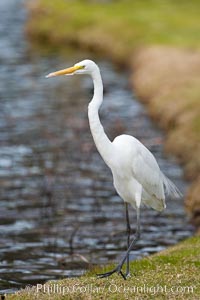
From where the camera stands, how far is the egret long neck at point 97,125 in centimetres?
1175

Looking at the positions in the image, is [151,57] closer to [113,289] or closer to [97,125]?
[97,125]

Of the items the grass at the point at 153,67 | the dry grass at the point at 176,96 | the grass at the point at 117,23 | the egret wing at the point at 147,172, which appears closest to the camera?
the grass at the point at 153,67

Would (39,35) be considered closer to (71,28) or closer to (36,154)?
(71,28)

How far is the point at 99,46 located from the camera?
40.2 m

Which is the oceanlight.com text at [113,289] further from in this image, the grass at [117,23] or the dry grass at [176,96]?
the grass at [117,23]

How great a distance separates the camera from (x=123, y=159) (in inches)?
478

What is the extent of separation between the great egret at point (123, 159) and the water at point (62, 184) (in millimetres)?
2615

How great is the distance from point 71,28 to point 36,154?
21619 mm

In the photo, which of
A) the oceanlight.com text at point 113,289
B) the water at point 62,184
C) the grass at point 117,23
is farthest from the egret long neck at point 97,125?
the grass at point 117,23

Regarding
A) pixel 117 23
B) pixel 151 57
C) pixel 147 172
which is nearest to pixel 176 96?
pixel 151 57

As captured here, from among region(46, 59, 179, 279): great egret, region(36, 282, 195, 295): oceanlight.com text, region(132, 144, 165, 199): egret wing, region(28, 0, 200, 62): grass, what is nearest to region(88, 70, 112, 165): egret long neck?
region(46, 59, 179, 279): great egret

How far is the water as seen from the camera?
1678 centimetres

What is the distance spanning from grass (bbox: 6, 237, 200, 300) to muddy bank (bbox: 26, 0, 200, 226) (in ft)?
22.1

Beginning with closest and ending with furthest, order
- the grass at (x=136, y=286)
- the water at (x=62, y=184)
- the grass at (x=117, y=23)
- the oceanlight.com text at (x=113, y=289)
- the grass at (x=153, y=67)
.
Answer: the grass at (x=136, y=286) → the oceanlight.com text at (x=113, y=289) → the grass at (x=153, y=67) → the water at (x=62, y=184) → the grass at (x=117, y=23)
